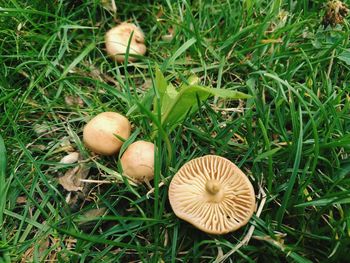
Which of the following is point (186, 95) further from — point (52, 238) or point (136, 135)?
point (52, 238)

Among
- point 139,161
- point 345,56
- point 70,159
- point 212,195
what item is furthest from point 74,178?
point 345,56

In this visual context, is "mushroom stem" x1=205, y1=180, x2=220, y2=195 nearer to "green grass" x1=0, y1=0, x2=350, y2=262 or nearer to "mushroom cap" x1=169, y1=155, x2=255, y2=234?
"mushroom cap" x1=169, y1=155, x2=255, y2=234

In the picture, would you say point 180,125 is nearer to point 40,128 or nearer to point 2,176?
point 40,128

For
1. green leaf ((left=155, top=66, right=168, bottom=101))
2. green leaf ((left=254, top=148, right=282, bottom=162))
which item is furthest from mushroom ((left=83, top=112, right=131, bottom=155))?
green leaf ((left=254, top=148, right=282, bottom=162))

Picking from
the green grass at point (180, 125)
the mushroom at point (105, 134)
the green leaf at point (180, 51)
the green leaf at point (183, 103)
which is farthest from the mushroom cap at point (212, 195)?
the green leaf at point (180, 51)

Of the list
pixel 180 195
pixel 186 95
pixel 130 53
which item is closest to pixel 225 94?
pixel 186 95

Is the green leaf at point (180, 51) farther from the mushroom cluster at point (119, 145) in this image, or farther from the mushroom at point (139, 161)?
the mushroom at point (139, 161)

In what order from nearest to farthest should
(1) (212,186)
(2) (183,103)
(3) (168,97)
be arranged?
(1) (212,186) < (2) (183,103) < (3) (168,97)
